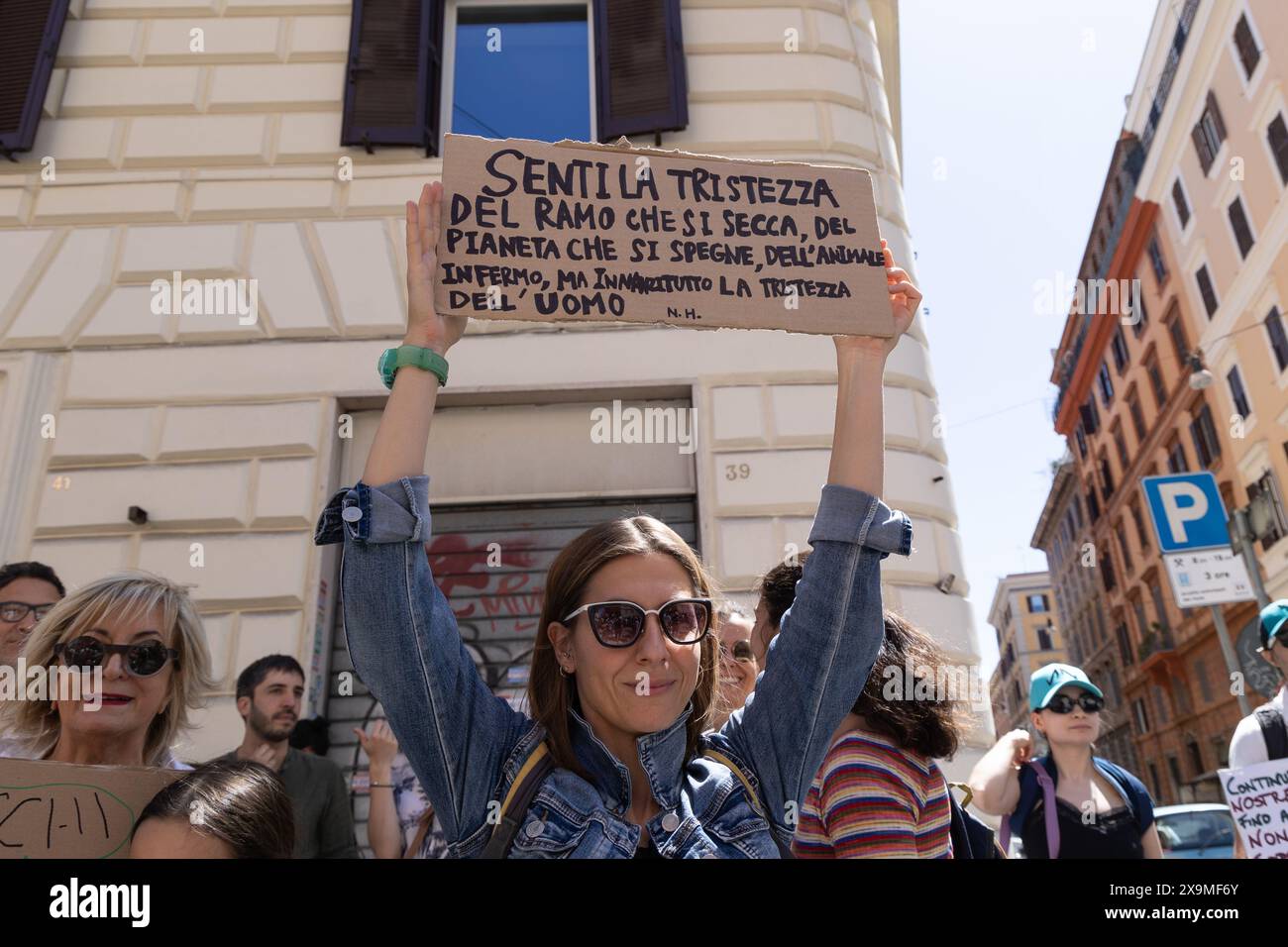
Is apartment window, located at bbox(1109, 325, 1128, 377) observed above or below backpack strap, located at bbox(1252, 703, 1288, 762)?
above

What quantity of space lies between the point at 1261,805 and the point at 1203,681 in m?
31.3

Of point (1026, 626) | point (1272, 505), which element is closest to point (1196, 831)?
point (1272, 505)

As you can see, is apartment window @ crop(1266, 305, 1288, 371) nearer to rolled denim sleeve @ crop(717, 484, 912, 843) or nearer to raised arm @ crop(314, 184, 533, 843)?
rolled denim sleeve @ crop(717, 484, 912, 843)

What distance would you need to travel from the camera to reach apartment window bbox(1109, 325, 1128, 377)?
35844 mm

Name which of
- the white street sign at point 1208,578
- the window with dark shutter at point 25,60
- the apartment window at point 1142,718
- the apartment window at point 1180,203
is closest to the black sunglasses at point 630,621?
the white street sign at point 1208,578

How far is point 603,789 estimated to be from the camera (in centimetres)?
152

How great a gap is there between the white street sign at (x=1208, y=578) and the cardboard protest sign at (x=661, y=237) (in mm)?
5610

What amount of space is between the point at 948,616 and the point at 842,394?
4.06 meters

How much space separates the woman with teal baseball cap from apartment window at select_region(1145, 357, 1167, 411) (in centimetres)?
3240

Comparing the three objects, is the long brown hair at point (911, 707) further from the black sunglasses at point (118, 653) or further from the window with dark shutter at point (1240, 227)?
the window with dark shutter at point (1240, 227)

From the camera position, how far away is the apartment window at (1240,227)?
71.6ft

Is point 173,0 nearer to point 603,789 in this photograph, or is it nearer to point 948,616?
point 948,616

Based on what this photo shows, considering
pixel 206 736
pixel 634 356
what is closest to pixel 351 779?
pixel 206 736

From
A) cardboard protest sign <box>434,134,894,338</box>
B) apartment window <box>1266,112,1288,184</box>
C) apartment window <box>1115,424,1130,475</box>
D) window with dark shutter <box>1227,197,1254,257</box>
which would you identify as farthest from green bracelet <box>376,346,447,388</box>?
apartment window <box>1115,424,1130,475</box>
